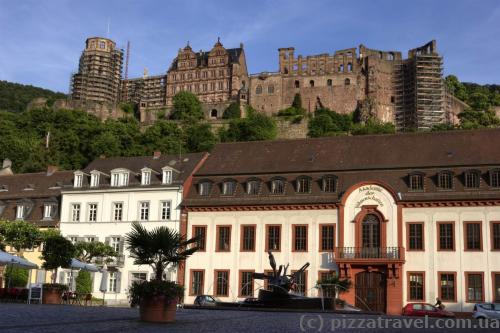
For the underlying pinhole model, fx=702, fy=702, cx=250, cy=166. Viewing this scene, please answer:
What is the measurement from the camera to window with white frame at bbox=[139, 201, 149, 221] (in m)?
53.1

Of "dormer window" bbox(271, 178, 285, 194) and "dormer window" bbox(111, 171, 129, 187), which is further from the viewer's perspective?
"dormer window" bbox(111, 171, 129, 187)

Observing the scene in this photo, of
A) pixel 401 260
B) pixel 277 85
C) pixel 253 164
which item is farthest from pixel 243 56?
pixel 401 260

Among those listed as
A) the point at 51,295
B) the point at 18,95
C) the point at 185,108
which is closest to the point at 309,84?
the point at 185,108

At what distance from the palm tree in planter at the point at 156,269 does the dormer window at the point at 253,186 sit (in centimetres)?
2712

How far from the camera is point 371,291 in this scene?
4494cm

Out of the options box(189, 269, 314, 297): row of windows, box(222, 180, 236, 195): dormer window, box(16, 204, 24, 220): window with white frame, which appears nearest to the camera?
box(189, 269, 314, 297): row of windows

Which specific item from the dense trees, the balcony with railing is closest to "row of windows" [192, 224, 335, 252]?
the balcony with railing

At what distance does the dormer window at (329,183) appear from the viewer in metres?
47.8

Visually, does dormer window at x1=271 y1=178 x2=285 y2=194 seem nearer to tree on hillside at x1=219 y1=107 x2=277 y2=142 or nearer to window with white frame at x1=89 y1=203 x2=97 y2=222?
window with white frame at x1=89 y1=203 x2=97 y2=222

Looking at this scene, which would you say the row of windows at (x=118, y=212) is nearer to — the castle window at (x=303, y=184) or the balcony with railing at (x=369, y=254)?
the castle window at (x=303, y=184)

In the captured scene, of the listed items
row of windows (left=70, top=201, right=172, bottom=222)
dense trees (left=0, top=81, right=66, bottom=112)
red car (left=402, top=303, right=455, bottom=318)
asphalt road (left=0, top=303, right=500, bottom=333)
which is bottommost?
asphalt road (left=0, top=303, right=500, bottom=333)

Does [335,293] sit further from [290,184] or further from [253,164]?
[253,164]

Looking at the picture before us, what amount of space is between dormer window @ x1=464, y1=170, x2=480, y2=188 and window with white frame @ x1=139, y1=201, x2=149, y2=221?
23227 mm

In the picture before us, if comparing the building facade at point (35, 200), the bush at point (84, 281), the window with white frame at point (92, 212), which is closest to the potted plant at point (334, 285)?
the bush at point (84, 281)
